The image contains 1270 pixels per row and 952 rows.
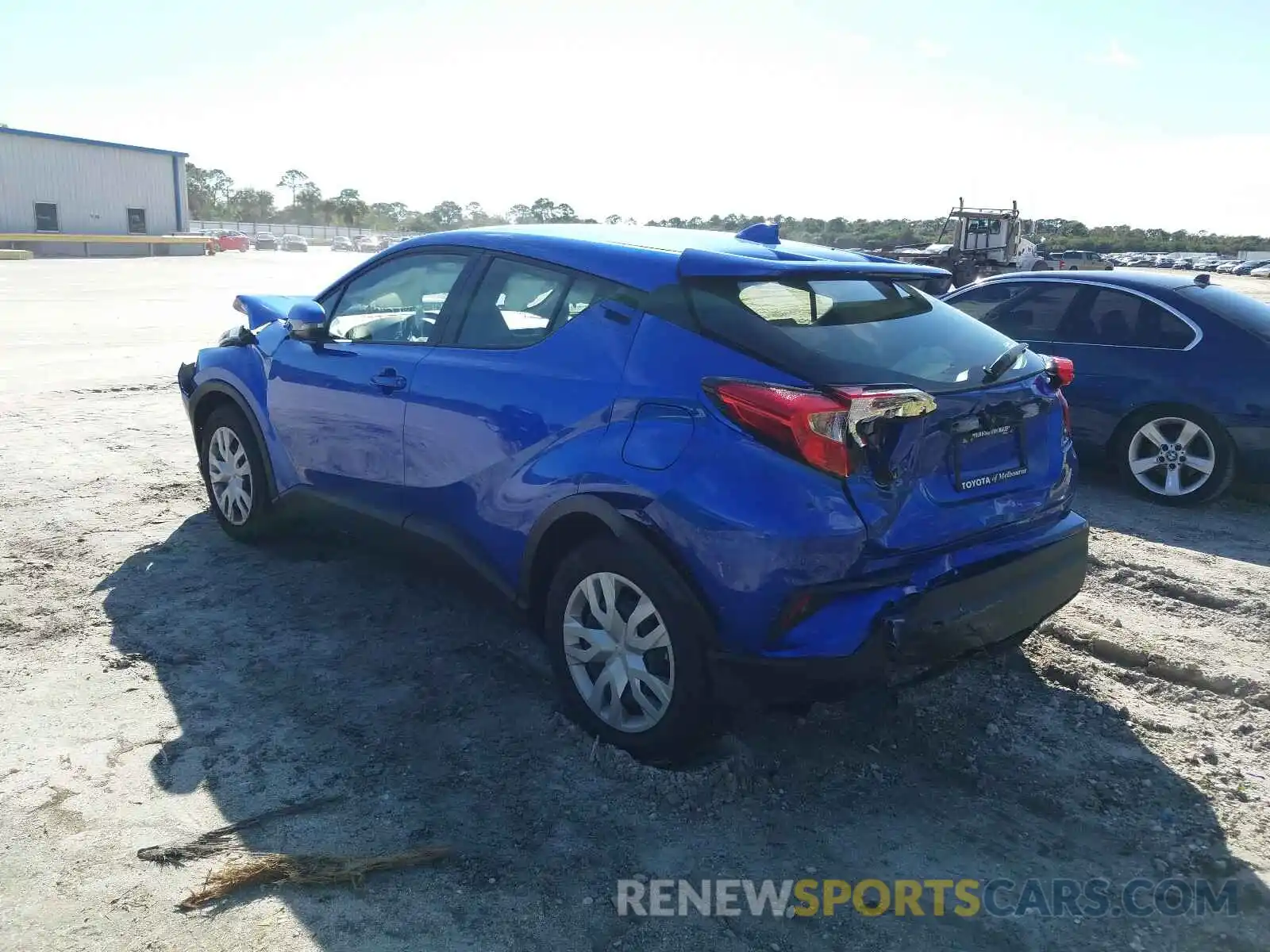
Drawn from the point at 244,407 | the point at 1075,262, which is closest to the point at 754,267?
the point at 244,407

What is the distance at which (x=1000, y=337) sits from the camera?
12.1 feet

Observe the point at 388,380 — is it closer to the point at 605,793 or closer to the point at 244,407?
the point at 244,407

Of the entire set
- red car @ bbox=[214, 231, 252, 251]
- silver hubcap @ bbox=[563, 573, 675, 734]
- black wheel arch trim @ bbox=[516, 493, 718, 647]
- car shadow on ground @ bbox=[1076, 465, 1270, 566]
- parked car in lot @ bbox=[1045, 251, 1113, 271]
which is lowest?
car shadow on ground @ bbox=[1076, 465, 1270, 566]

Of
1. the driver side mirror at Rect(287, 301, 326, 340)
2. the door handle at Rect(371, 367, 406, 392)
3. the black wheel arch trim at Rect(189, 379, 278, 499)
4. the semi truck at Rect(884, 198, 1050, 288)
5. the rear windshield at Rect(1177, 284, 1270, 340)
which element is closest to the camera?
the door handle at Rect(371, 367, 406, 392)

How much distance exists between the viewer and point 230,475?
207 inches

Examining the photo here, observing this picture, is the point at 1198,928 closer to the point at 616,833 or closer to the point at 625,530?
the point at 616,833

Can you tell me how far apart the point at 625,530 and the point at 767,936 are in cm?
122

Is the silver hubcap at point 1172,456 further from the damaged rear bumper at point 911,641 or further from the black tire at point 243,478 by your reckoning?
the black tire at point 243,478

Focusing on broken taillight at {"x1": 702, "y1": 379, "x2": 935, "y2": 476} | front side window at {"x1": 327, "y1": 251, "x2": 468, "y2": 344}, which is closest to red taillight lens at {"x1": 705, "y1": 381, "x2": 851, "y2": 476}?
broken taillight at {"x1": 702, "y1": 379, "x2": 935, "y2": 476}

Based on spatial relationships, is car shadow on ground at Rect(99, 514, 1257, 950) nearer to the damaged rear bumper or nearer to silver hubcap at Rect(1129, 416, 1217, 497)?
the damaged rear bumper

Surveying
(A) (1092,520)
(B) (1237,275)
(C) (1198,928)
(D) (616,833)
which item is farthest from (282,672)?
(B) (1237,275)

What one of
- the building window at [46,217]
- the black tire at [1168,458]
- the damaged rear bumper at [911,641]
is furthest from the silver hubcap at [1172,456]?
the building window at [46,217]

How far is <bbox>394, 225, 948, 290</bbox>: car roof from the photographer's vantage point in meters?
3.25

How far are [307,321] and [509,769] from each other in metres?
2.36
